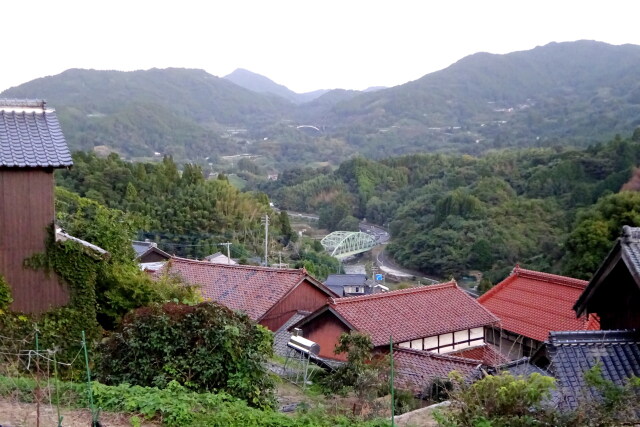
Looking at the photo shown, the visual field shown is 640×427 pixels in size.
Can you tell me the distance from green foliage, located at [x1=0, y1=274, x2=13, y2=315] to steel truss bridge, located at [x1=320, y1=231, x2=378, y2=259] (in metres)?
48.4

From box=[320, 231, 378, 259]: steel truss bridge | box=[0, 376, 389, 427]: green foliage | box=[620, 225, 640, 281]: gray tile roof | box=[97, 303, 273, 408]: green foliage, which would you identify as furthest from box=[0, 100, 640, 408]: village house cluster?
box=[320, 231, 378, 259]: steel truss bridge

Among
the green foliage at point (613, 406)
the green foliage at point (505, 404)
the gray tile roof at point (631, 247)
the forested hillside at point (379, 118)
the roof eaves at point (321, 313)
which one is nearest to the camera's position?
the green foliage at point (613, 406)

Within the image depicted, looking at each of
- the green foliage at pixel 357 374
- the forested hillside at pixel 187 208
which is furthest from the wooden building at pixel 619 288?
the forested hillside at pixel 187 208

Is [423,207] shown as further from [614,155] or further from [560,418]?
[560,418]

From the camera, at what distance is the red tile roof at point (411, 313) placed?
47.7 ft

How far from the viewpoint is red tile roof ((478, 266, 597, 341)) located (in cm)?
1569

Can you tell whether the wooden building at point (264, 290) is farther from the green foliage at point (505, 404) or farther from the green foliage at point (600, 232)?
the green foliage at point (600, 232)

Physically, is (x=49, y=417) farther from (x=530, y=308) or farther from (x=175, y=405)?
(x=530, y=308)

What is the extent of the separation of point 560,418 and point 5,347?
6.60m

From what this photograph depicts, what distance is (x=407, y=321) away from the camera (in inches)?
596

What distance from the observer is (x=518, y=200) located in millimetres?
54812

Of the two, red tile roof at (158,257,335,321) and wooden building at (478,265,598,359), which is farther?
red tile roof at (158,257,335,321)

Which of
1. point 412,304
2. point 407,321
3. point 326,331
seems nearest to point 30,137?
point 326,331

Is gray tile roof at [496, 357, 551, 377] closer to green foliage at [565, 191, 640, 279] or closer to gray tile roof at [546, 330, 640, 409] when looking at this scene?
gray tile roof at [546, 330, 640, 409]
